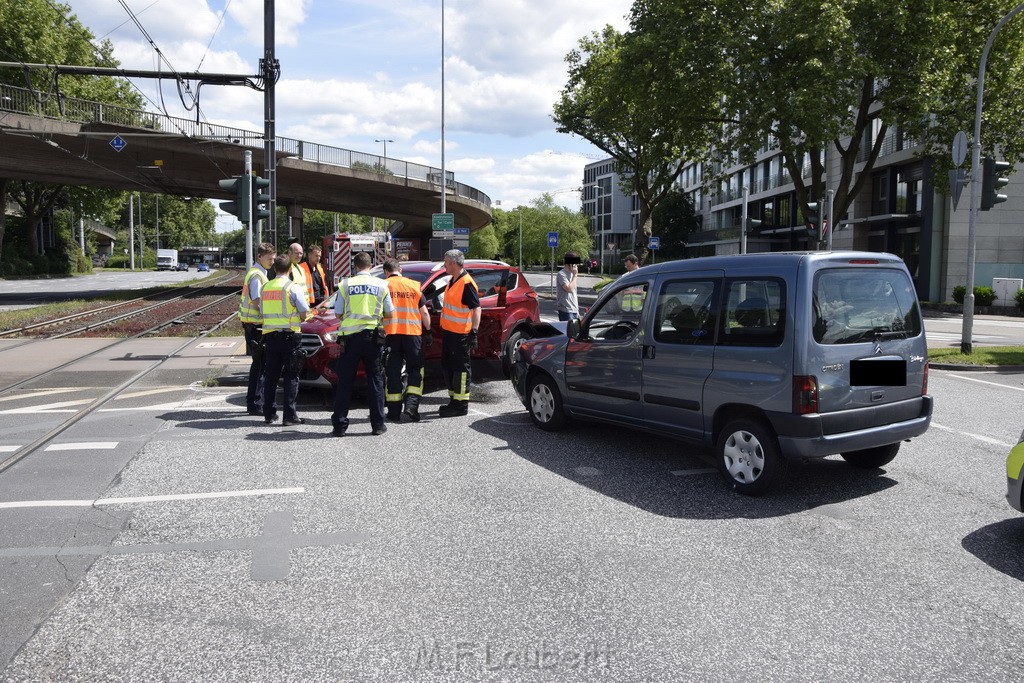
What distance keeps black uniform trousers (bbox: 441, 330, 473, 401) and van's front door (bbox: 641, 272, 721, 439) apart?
104 inches

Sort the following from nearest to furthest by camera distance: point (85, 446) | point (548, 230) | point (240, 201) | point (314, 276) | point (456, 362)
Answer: point (85, 446) → point (456, 362) → point (314, 276) → point (240, 201) → point (548, 230)

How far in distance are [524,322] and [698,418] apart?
600cm

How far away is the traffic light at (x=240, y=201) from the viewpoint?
516 inches

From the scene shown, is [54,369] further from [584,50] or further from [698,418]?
[584,50]

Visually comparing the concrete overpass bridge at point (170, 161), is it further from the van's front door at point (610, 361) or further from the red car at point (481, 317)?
the van's front door at point (610, 361)

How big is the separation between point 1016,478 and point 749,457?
5.38 ft

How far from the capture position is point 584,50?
122 feet

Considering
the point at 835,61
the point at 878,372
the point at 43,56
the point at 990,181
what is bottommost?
the point at 878,372

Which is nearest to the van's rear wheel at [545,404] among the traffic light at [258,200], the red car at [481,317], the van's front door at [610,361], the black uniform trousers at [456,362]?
the van's front door at [610,361]

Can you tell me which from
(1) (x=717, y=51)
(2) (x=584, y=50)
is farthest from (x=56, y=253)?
(1) (x=717, y=51)

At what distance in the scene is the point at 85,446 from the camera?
24.3 feet

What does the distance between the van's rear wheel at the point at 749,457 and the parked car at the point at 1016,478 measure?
54.7 inches

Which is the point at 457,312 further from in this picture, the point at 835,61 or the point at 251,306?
the point at 835,61

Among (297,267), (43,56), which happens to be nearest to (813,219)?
(297,267)
